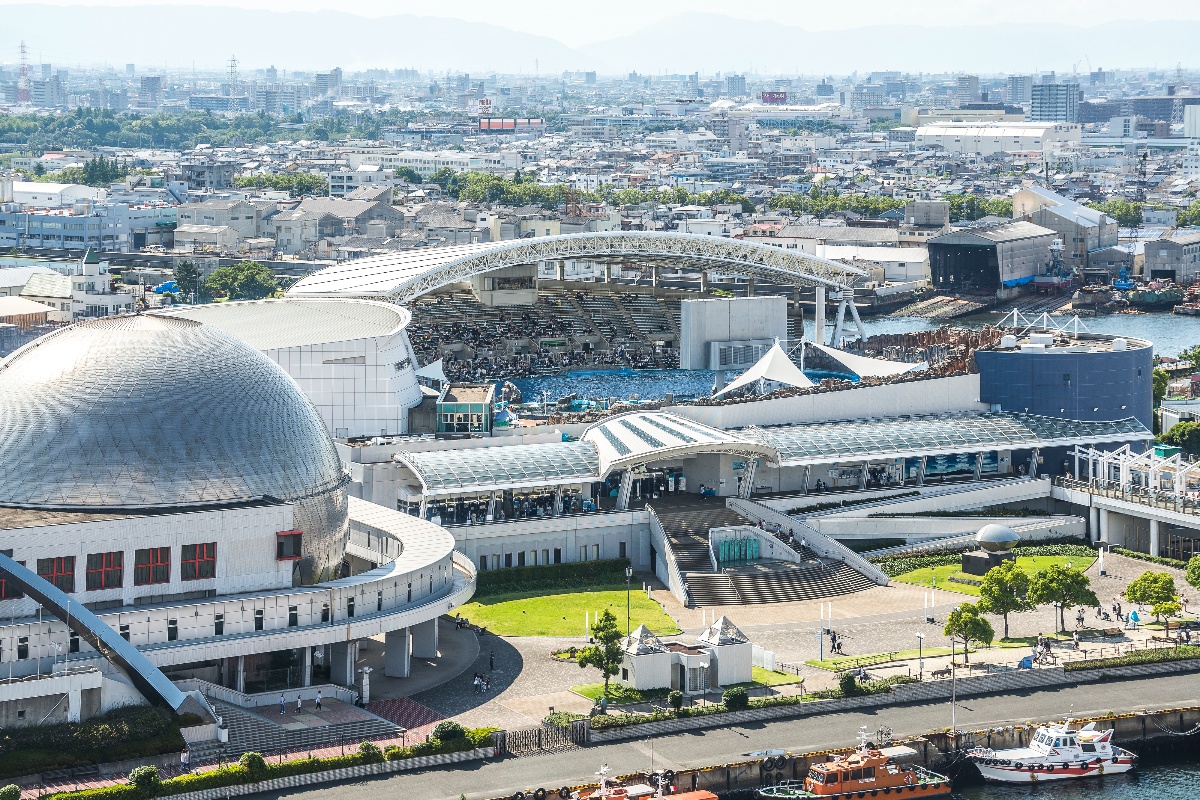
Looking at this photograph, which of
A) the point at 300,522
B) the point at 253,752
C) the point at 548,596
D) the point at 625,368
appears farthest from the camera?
the point at 625,368

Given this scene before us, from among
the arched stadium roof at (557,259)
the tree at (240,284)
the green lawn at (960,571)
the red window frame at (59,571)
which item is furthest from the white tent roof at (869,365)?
the tree at (240,284)

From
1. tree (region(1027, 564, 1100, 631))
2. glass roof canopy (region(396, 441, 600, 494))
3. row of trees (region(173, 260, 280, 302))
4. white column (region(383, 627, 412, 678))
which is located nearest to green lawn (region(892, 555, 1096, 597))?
tree (region(1027, 564, 1100, 631))

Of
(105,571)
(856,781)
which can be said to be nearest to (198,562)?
(105,571)

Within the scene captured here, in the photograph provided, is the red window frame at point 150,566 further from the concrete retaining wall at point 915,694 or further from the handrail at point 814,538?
the handrail at point 814,538

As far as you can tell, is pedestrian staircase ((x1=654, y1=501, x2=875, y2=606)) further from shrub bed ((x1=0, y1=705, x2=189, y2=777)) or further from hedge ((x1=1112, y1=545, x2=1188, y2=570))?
shrub bed ((x1=0, y1=705, x2=189, y2=777))

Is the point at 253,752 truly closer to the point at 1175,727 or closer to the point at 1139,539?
the point at 1175,727

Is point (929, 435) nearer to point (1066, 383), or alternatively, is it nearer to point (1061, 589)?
point (1066, 383)

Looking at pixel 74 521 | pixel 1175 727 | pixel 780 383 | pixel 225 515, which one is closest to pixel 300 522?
pixel 225 515
